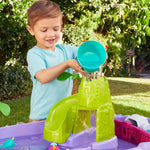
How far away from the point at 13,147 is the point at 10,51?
5.74 meters

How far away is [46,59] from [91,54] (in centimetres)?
35

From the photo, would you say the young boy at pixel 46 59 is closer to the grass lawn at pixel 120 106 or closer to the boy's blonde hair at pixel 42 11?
the boy's blonde hair at pixel 42 11

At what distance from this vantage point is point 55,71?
1663 millimetres

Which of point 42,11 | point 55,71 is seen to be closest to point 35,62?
point 55,71

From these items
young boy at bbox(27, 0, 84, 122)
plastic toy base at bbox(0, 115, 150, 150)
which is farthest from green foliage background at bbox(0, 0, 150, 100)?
plastic toy base at bbox(0, 115, 150, 150)

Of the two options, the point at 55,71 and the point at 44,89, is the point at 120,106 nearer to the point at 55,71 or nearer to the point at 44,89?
the point at 44,89

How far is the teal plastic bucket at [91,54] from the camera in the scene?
5.46ft

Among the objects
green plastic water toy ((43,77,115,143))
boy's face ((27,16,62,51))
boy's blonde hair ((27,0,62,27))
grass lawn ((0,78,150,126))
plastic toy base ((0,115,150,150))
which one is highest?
boy's blonde hair ((27,0,62,27))

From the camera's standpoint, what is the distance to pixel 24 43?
7.27 meters

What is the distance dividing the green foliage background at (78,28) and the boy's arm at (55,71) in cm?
448

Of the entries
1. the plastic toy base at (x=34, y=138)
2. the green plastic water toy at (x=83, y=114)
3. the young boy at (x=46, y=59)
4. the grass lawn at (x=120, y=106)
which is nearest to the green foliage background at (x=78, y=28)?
the grass lawn at (x=120, y=106)

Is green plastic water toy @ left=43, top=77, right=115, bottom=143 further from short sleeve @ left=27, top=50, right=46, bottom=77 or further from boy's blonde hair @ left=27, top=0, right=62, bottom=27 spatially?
boy's blonde hair @ left=27, top=0, right=62, bottom=27

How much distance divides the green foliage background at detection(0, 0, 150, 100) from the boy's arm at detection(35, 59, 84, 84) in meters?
→ 4.48

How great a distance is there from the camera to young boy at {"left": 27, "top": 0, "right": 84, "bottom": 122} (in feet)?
5.68
